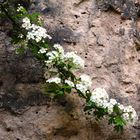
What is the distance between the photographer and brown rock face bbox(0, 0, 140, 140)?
8.52 feet

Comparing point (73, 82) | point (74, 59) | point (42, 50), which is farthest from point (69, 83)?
point (42, 50)

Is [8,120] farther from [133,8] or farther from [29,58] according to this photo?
[133,8]

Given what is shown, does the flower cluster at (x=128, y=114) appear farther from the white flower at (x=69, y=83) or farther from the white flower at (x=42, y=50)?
the white flower at (x=42, y=50)

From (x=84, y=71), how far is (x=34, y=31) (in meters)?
0.44

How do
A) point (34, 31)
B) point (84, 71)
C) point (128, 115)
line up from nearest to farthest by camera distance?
point (128, 115)
point (34, 31)
point (84, 71)

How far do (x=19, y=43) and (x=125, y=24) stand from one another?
800 mm

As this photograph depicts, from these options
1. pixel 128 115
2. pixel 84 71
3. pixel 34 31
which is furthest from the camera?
→ pixel 84 71

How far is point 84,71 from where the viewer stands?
2.78 m

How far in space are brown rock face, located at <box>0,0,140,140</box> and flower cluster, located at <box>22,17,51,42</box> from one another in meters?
0.25

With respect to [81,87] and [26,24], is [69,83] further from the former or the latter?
[26,24]

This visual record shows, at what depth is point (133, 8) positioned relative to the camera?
3.08 m

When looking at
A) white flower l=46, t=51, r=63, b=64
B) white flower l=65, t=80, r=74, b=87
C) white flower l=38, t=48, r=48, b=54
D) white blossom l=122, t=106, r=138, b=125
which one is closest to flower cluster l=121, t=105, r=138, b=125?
white blossom l=122, t=106, r=138, b=125

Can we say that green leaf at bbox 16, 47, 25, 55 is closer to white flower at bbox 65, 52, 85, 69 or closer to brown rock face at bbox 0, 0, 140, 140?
brown rock face at bbox 0, 0, 140, 140

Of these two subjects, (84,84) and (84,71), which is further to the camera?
(84,71)
